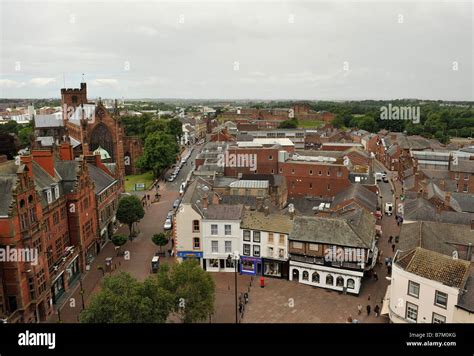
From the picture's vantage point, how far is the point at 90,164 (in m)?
45.4

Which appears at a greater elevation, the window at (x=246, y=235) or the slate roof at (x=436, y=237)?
the slate roof at (x=436, y=237)

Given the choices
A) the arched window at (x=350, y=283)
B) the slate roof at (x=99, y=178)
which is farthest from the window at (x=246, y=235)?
the slate roof at (x=99, y=178)

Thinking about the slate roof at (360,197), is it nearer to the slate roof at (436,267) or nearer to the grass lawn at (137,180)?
the slate roof at (436,267)

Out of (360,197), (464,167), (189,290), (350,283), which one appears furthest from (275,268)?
(464,167)

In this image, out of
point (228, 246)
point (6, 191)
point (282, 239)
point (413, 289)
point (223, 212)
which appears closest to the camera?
point (413, 289)

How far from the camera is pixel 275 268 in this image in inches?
1342

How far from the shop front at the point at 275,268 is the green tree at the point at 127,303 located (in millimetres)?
14853

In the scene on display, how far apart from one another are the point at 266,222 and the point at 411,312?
14.2 meters

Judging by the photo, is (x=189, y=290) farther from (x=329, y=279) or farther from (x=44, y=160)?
(x=44, y=160)

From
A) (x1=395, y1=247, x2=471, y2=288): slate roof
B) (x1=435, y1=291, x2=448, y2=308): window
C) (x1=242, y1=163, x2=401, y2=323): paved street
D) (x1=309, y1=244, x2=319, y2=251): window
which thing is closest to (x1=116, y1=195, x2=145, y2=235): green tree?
(x1=242, y1=163, x2=401, y2=323): paved street

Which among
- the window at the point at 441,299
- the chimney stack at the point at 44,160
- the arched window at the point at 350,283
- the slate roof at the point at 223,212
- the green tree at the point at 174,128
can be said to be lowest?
the arched window at the point at 350,283

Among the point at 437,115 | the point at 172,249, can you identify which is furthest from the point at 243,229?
the point at 437,115

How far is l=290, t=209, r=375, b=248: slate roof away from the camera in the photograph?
3116 centimetres

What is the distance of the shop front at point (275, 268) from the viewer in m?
33.7
